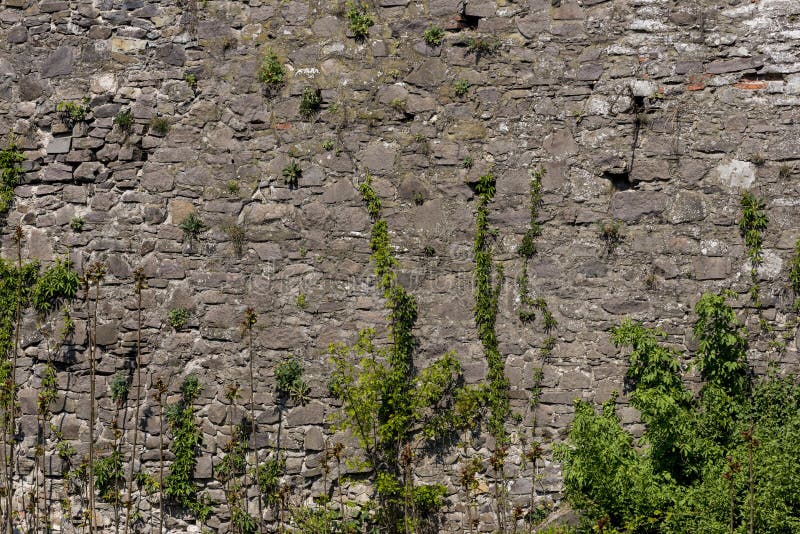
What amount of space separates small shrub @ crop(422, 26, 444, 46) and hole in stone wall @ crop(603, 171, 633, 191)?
66.8 inches

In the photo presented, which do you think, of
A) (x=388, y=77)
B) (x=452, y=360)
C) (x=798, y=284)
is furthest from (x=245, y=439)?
(x=798, y=284)

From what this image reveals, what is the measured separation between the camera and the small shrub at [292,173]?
6.88 metres

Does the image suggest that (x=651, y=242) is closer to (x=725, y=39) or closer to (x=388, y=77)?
(x=725, y=39)

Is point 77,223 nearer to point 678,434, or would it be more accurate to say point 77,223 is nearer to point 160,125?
point 160,125

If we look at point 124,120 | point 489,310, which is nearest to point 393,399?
point 489,310

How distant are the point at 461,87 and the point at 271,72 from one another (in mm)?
1557

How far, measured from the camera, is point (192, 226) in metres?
6.88

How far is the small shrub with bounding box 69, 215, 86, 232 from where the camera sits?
700cm

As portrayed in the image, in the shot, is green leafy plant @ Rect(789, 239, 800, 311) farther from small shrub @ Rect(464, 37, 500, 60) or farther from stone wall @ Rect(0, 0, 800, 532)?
small shrub @ Rect(464, 37, 500, 60)

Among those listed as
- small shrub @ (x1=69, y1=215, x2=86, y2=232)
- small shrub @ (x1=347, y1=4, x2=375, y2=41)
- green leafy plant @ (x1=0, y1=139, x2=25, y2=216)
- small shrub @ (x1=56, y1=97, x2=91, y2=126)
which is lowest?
small shrub @ (x1=69, y1=215, x2=86, y2=232)

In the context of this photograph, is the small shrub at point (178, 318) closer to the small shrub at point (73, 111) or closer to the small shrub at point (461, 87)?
the small shrub at point (73, 111)

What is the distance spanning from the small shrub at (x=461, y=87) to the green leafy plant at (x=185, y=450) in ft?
10.1

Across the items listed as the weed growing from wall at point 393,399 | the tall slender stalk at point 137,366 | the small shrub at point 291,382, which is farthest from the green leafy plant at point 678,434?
the tall slender stalk at point 137,366

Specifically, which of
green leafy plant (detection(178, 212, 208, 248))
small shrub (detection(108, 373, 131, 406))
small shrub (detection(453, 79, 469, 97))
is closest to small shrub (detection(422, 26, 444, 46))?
small shrub (detection(453, 79, 469, 97))
